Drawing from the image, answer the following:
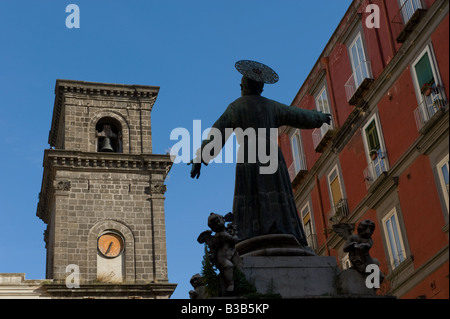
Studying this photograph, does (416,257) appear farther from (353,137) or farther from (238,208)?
(238,208)

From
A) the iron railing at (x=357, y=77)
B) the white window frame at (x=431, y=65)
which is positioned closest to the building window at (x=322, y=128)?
the iron railing at (x=357, y=77)

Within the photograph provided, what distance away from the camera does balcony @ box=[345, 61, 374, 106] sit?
877 inches

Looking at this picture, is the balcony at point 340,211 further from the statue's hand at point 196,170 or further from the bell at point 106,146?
the bell at point 106,146

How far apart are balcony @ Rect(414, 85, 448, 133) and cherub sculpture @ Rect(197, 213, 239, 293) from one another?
37.6 ft

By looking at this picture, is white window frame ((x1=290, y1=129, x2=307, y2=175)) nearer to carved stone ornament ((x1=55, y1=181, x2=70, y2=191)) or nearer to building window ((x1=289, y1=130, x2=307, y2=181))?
building window ((x1=289, y1=130, x2=307, y2=181))

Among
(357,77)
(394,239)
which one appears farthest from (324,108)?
(394,239)

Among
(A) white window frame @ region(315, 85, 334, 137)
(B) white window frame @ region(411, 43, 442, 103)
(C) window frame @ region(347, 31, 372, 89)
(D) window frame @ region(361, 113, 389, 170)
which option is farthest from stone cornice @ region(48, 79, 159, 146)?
(B) white window frame @ region(411, 43, 442, 103)

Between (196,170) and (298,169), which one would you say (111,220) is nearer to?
(298,169)

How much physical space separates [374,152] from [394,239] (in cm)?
278

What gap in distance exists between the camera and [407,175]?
783 inches

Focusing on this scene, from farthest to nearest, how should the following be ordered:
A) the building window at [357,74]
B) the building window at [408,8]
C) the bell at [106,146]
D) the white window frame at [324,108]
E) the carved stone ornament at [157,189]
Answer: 1. the bell at [106,146]
2. the carved stone ornament at [157,189]
3. the white window frame at [324,108]
4. the building window at [357,74]
5. the building window at [408,8]

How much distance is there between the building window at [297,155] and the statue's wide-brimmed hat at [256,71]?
17354mm

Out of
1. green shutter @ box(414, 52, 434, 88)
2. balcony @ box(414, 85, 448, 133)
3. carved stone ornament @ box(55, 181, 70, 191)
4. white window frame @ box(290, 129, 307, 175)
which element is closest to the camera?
balcony @ box(414, 85, 448, 133)

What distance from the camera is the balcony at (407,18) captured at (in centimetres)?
1947
